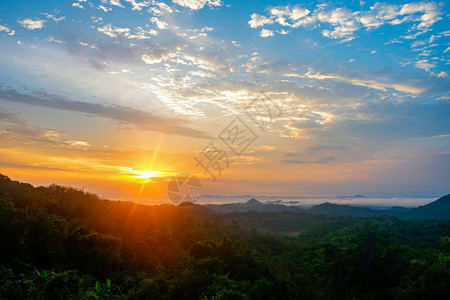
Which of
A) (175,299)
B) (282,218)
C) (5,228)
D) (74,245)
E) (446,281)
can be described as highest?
(5,228)

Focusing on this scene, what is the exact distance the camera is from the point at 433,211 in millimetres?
170375

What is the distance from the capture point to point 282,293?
19.6 meters

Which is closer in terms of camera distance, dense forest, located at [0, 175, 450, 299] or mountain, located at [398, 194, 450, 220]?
dense forest, located at [0, 175, 450, 299]

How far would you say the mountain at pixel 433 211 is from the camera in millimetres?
160875

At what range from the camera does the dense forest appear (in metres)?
14.6

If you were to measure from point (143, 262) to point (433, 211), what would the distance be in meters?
208

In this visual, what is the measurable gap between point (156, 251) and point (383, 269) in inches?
1325

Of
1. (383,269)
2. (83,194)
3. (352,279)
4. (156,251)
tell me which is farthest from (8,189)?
(383,269)

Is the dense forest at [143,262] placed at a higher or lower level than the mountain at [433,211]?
higher

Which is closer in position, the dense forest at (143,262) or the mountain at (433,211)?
the dense forest at (143,262)

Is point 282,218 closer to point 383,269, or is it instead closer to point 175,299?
point 383,269

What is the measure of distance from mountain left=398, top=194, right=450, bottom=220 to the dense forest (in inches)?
5911

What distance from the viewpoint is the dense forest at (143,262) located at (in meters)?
14.6

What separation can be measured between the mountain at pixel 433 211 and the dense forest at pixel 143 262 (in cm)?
15015
